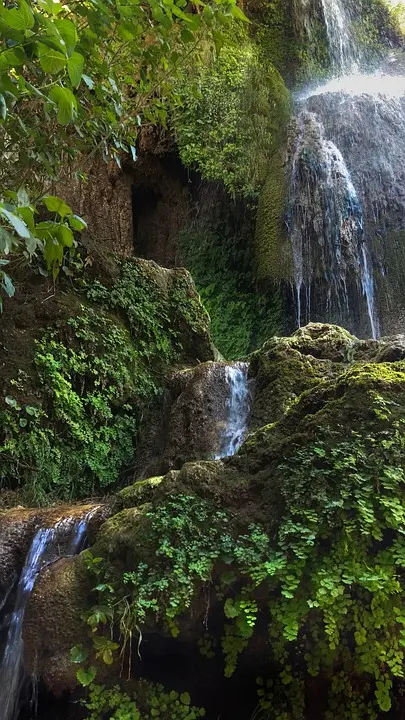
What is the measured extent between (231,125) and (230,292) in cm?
336

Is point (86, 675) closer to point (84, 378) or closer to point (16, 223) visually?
point (16, 223)

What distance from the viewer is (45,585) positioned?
3.38 m

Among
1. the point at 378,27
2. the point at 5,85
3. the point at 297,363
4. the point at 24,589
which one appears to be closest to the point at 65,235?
the point at 5,85

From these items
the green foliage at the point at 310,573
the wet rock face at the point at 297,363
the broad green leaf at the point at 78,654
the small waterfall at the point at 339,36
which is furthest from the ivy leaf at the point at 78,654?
the small waterfall at the point at 339,36

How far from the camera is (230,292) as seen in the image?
455 inches

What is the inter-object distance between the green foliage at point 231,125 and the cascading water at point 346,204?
58cm

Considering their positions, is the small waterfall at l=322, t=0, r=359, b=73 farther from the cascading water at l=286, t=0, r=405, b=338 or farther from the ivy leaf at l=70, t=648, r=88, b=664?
the ivy leaf at l=70, t=648, r=88, b=664

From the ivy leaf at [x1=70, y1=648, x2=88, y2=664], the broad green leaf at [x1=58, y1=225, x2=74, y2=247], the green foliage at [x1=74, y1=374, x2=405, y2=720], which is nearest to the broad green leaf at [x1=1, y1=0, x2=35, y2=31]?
the broad green leaf at [x1=58, y1=225, x2=74, y2=247]

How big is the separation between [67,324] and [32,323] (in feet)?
1.19

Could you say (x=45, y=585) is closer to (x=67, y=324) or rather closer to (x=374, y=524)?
(x=374, y=524)

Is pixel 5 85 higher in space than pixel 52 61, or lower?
higher

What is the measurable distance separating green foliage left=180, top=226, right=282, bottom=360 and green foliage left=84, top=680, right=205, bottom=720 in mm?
7976

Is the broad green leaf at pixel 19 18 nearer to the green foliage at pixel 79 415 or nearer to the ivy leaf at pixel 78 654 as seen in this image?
the ivy leaf at pixel 78 654

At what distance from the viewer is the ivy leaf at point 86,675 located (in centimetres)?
297
